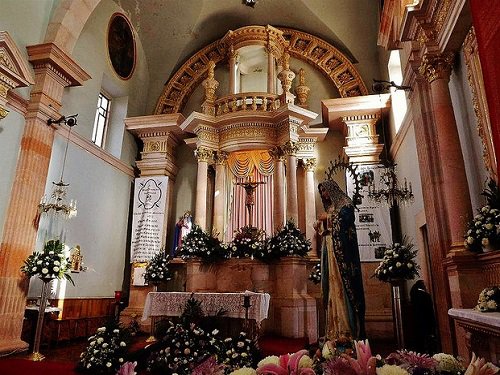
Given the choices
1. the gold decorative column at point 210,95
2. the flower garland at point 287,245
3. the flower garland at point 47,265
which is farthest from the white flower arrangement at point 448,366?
the gold decorative column at point 210,95

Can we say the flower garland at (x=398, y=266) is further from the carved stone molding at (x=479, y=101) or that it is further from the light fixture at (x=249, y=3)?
the light fixture at (x=249, y=3)

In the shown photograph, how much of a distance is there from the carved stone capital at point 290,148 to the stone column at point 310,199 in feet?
3.37

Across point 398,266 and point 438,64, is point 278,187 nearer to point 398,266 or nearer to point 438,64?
point 398,266

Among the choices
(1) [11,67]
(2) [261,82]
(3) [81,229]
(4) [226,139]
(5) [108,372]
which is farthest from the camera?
(2) [261,82]

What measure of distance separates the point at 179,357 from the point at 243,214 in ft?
21.5

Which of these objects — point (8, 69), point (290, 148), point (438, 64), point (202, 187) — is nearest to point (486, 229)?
point (438, 64)

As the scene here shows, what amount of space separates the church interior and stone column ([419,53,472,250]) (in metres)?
0.02

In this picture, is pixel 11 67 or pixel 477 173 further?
pixel 11 67

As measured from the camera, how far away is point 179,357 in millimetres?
4742

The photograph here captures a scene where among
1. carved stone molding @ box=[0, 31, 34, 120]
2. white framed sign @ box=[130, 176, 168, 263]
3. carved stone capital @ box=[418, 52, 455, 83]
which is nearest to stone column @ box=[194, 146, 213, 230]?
white framed sign @ box=[130, 176, 168, 263]

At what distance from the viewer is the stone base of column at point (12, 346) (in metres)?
6.32

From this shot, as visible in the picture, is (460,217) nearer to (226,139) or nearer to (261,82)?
(226,139)

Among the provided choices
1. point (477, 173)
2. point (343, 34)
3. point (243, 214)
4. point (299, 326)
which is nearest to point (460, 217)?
point (477, 173)

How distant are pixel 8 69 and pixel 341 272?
654 centimetres
